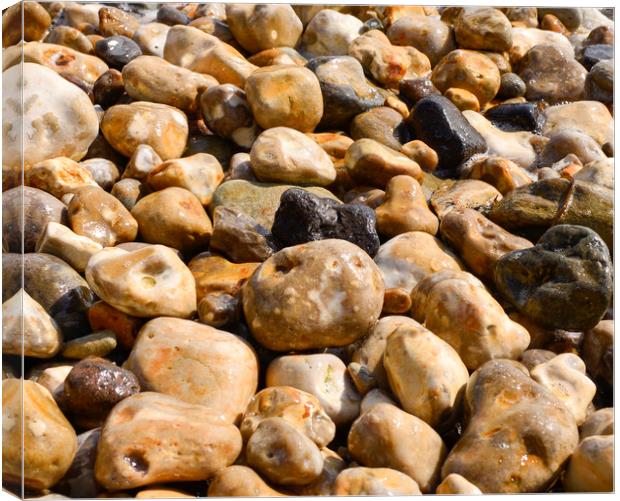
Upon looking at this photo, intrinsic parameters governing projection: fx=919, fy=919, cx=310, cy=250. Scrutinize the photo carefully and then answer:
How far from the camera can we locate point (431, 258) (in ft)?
13.2

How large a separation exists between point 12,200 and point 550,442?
202 cm

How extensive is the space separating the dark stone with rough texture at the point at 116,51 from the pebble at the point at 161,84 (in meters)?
Answer: 0.53

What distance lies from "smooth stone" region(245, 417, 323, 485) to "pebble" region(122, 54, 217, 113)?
8.16 ft

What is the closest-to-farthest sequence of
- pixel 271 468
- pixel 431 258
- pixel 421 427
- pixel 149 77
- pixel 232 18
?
pixel 271 468 < pixel 421 427 < pixel 431 258 < pixel 149 77 < pixel 232 18

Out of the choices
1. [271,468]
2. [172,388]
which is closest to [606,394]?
[271,468]

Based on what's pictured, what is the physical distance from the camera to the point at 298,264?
3.54m

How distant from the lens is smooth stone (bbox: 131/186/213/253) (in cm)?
414

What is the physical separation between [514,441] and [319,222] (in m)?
1.40

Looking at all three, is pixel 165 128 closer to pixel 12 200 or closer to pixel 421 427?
pixel 12 200

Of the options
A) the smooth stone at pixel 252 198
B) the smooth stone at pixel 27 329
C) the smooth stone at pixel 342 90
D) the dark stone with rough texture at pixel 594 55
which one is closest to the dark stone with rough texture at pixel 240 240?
the smooth stone at pixel 252 198

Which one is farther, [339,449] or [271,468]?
[339,449]

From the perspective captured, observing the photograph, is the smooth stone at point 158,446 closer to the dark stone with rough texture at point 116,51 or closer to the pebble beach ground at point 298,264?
the pebble beach ground at point 298,264

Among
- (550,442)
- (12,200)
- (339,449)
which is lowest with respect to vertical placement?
(339,449)

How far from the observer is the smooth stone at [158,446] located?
287cm
